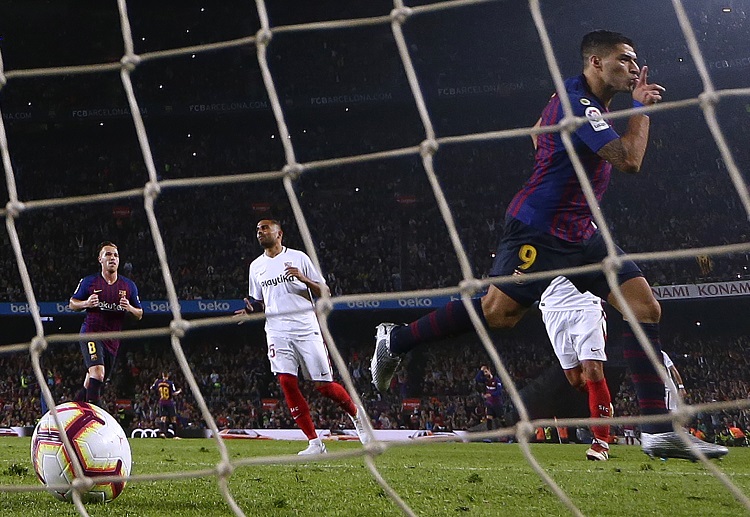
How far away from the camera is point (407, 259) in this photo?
62.3 ft

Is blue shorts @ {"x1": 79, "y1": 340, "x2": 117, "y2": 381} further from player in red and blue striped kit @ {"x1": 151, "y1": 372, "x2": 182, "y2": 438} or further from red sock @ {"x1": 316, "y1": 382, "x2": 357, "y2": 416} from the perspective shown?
player in red and blue striped kit @ {"x1": 151, "y1": 372, "x2": 182, "y2": 438}

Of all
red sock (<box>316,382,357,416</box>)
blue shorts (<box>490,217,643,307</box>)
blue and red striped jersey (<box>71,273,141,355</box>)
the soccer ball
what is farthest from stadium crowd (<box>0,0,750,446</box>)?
the soccer ball

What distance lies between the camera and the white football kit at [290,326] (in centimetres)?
598

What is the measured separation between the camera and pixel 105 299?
6668 millimetres

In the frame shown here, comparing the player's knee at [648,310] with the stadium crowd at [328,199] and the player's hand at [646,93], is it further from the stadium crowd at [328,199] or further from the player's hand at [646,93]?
the stadium crowd at [328,199]

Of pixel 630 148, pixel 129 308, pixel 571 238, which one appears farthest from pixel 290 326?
pixel 630 148

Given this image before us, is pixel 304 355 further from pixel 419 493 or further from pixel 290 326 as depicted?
pixel 419 493

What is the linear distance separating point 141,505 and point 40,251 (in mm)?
17551

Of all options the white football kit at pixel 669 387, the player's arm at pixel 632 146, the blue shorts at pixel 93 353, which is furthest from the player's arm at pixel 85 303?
the player's arm at pixel 632 146

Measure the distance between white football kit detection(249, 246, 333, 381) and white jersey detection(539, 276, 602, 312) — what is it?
1.75 meters

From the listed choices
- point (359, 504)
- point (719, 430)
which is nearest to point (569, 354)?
point (359, 504)

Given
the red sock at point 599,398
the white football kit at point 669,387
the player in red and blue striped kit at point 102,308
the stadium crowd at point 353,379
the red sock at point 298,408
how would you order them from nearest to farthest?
1. the white football kit at point 669,387
2. the red sock at point 599,398
3. the red sock at point 298,408
4. the player in red and blue striped kit at point 102,308
5. the stadium crowd at point 353,379

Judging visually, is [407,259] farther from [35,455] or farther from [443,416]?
[35,455]

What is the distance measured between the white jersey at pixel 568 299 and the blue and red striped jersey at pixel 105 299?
3501 mm
